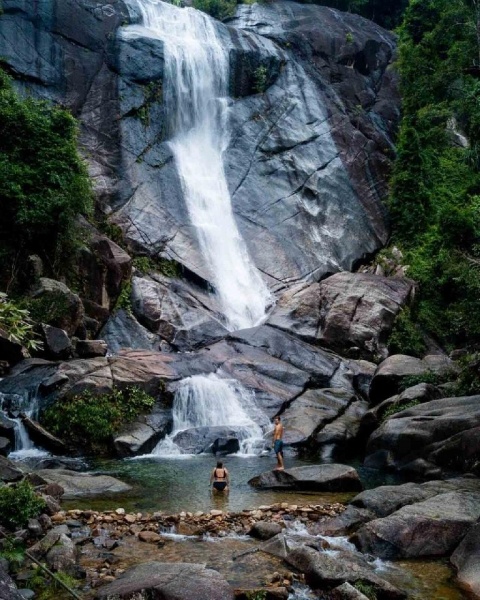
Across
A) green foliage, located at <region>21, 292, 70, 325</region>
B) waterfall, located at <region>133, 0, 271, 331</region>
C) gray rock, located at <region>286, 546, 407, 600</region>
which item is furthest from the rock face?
gray rock, located at <region>286, 546, 407, 600</region>

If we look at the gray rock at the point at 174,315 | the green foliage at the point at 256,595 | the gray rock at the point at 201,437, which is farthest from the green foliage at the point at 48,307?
the green foliage at the point at 256,595

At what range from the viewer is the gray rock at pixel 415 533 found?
31.2ft

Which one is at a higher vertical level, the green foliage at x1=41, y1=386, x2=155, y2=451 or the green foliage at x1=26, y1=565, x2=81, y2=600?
the green foliage at x1=26, y1=565, x2=81, y2=600

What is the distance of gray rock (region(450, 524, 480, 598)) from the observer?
328 inches

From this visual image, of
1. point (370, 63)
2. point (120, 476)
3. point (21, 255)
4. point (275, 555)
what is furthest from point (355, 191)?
point (275, 555)

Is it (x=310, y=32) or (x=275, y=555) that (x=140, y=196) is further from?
(x=275, y=555)

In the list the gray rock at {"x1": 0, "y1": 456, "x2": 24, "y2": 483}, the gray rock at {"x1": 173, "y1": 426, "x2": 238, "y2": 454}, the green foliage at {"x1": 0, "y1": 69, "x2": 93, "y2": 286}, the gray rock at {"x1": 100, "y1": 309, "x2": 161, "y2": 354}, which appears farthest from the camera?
the gray rock at {"x1": 100, "y1": 309, "x2": 161, "y2": 354}

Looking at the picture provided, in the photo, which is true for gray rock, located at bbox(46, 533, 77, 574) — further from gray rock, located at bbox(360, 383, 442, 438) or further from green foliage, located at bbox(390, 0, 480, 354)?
green foliage, located at bbox(390, 0, 480, 354)

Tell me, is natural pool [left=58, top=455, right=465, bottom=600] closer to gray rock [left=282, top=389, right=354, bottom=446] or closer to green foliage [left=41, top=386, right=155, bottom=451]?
green foliage [left=41, top=386, right=155, bottom=451]

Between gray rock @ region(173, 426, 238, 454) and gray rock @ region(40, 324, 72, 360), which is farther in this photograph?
gray rock @ region(40, 324, 72, 360)

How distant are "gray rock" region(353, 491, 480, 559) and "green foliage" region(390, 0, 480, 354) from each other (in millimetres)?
17020

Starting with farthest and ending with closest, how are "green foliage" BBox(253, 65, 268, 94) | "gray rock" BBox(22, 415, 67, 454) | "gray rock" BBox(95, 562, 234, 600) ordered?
"green foliage" BBox(253, 65, 268, 94) → "gray rock" BBox(22, 415, 67, 454) → "gray rock" BBox(95, 562, 234, 600)

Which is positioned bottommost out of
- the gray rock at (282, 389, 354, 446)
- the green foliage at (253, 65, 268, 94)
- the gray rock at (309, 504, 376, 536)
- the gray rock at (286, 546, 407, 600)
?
the gray rock at (282, 389, 354, 446)

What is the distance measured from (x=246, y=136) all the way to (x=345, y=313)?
14877 millimetres
